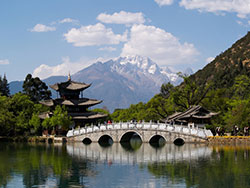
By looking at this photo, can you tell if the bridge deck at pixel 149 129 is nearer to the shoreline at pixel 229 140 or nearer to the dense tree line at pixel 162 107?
the shoreline at pixel 229 140

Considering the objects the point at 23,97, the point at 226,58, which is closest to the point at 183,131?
the point at 23,97

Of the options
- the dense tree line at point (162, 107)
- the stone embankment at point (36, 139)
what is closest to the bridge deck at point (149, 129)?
the stone embankment at point (36, 139)

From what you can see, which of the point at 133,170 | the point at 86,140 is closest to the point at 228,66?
the point at 86,140

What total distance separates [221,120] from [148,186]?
1268 inches

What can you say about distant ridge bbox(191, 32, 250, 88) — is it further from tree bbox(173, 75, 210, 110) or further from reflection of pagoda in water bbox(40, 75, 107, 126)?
reflection of pagoda in water bbox(40, 75, 107, 126)

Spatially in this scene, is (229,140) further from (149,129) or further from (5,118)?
(5,118)

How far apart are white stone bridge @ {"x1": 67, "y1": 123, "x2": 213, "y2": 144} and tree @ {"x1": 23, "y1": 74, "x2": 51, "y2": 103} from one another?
26.8 m

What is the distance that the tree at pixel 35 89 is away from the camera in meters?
82.6

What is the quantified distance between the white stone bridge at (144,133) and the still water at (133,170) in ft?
22.1

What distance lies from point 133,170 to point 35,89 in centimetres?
5794

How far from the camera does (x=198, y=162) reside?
3128 cm

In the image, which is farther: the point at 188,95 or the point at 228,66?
the point at 228,66

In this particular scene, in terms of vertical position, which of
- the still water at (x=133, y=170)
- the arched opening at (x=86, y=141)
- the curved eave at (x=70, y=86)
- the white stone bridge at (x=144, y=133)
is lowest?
the still water at (x=133, y=170)

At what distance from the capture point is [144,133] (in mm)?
51250
